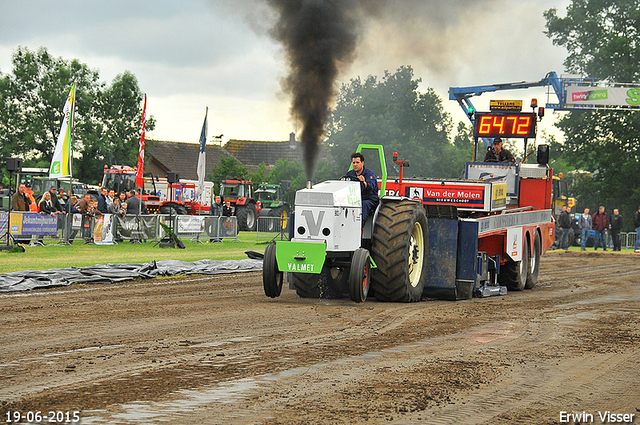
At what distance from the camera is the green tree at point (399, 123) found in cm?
6178

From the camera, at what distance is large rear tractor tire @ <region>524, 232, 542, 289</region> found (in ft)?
48.8

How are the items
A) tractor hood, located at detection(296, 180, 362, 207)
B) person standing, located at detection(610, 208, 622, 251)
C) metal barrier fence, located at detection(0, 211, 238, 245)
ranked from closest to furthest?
tractor hood, located at detection(296, 180, 362, 207), metal barrier fence, located at detection(0, 211, 238, 245), person standing, located at detection(610, 208, 622, 251)

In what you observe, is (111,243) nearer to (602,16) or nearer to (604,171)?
(604,171)

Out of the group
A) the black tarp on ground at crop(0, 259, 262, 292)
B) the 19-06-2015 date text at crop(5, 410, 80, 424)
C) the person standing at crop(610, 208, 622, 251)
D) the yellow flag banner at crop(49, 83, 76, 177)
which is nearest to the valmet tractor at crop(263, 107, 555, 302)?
the black tarp on ground at crop(0, 259, 262, 292)

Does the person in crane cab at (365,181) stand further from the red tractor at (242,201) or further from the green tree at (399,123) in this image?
the green tree at (399,123)

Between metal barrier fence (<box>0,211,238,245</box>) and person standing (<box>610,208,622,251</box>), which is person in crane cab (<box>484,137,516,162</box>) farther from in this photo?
person standing (<box>610,208,622,251</box>)

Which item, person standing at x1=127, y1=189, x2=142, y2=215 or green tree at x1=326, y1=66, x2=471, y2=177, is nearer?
person standing at x1=127, y1=189, x2=142, y2=215

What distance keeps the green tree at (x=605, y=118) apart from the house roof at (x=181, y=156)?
32363mm

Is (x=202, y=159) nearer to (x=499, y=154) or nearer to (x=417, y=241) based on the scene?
(x=499, y=154)

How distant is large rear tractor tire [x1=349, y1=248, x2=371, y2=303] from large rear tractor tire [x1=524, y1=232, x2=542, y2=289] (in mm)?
5616

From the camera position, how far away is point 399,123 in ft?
211

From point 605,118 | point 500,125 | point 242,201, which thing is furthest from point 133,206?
point 605,118

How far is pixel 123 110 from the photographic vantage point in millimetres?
57094

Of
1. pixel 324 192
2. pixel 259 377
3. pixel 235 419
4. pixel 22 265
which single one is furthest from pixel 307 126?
pixel 235 419
